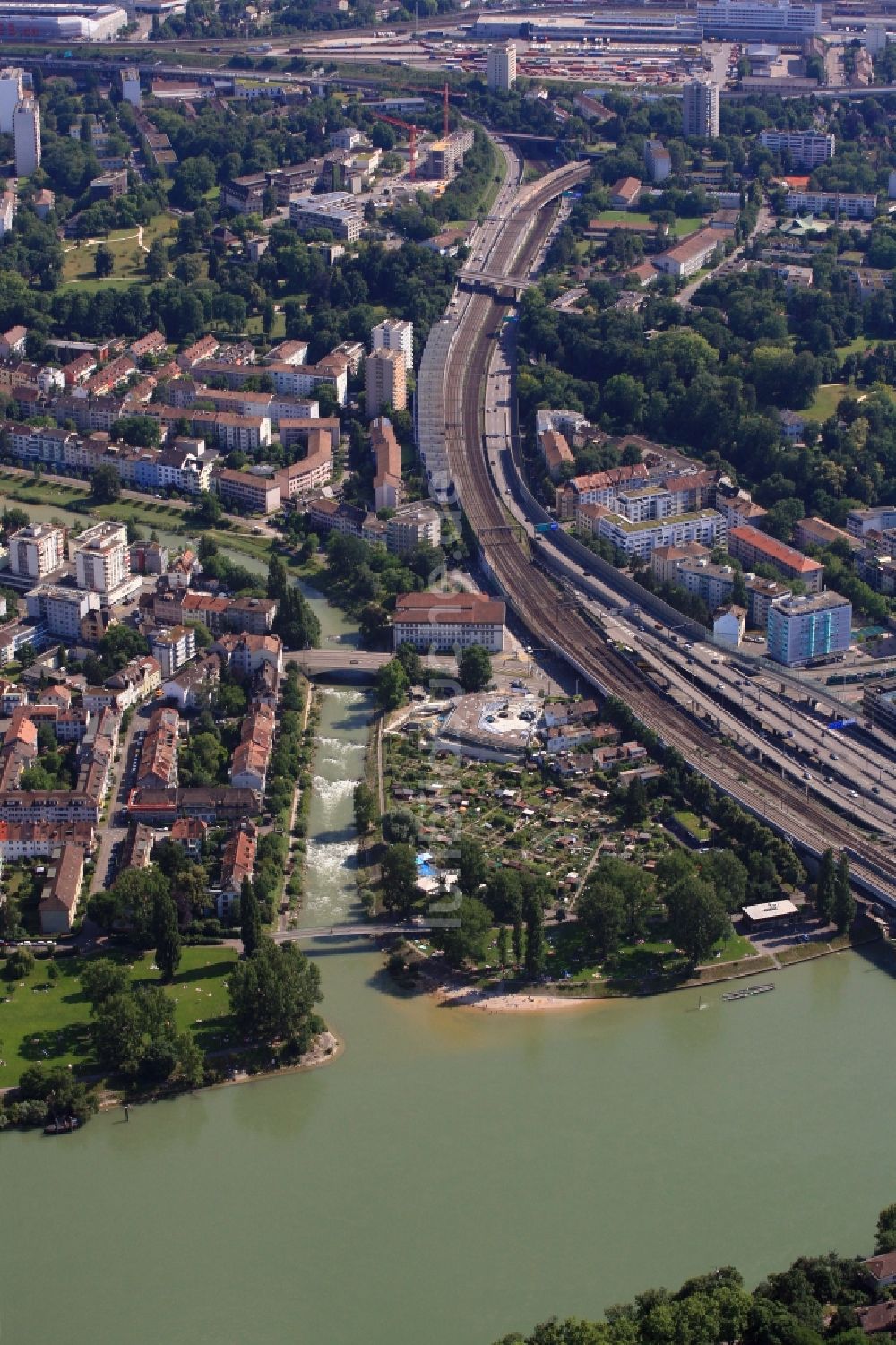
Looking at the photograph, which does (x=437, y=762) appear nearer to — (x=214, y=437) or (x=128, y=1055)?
(x=128, y=1055)

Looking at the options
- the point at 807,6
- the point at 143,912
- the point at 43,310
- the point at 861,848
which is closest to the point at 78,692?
the point at 143,912

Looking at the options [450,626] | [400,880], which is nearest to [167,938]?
[400,880]

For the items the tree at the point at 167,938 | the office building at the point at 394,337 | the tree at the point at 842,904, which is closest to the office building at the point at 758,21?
the office building at the point at 394,337

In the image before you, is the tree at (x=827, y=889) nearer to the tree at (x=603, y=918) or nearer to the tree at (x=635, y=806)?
the tree at (x=603, y=918)

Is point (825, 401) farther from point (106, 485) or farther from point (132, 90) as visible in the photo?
point (132, 90)

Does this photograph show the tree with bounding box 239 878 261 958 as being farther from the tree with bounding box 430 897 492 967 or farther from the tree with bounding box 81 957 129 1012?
the tree with bounding box 430 897 492 967

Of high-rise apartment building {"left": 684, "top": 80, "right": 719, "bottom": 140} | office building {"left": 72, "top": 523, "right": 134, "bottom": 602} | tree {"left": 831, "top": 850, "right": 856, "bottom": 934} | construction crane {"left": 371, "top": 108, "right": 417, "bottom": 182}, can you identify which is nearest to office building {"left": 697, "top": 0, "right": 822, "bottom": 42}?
high-rise apartment building {"left": 684, "top": 80, "right": 719, "bottom": 140}
